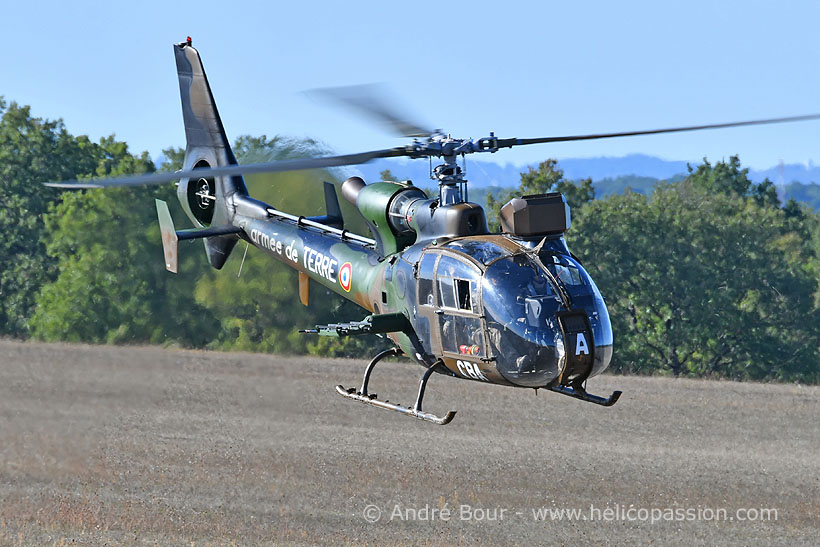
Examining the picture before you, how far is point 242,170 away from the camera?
50.1ft

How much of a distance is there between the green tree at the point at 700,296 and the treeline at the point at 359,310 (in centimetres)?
7

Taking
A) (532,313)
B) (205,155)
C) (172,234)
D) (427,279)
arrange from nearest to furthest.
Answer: (532,313) → (427,279) → (172,234) → (205,155)

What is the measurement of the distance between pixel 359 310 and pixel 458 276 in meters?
28.2

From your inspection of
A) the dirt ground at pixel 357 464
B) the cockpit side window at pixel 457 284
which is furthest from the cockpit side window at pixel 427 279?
the dirt ground at pixel 357 464

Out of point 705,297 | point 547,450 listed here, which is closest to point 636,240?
point 705,297

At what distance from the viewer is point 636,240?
2335 inches

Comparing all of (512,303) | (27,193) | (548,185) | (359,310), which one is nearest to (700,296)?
(548,185)

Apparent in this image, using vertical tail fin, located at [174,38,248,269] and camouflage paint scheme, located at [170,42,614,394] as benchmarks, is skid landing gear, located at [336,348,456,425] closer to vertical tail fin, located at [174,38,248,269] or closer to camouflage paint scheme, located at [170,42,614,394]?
camouflage paint scheme, located at [170,42,614,394]

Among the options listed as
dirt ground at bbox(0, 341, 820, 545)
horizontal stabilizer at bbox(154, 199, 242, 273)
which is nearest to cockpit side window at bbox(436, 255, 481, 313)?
horizontal stabilizer at bbox(154, 199, 242, 273)

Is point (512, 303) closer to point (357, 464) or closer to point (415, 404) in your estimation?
point (415, 404)

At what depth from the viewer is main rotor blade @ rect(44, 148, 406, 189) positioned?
1388 cm

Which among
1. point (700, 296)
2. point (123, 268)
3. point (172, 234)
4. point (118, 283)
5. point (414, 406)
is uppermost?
point (172, 234)

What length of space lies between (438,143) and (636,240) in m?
43.5

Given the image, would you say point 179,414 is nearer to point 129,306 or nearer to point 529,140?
point 129,306
